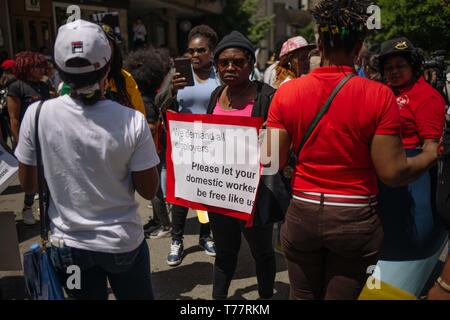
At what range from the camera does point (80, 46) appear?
1632 millimetres

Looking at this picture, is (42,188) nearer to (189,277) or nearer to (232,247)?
(232,247)

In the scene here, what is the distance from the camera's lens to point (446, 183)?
2168 millimetres

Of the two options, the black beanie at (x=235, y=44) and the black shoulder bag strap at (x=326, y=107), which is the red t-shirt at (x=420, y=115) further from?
the black beanie at (x=235, y=44)

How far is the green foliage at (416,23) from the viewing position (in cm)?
1321

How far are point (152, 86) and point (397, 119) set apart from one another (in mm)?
2700

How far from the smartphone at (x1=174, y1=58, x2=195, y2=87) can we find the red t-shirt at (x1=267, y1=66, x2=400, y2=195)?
4.63 feet

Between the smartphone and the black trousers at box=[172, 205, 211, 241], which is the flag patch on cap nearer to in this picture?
the smartphone

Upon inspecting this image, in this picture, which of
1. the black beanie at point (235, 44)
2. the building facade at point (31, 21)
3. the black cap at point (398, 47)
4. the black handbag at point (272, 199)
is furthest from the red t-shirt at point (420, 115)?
the building facade at point (31, 21)

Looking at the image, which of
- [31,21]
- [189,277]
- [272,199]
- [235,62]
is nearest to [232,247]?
[272,199]

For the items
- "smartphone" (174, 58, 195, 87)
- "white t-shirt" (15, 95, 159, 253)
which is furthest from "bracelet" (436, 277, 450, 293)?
"smartphone" (174, 58, 195, 87)

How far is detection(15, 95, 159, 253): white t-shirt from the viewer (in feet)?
5.55

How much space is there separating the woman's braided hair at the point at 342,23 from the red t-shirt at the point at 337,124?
11 centimetres

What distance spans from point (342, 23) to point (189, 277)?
2.47 m
